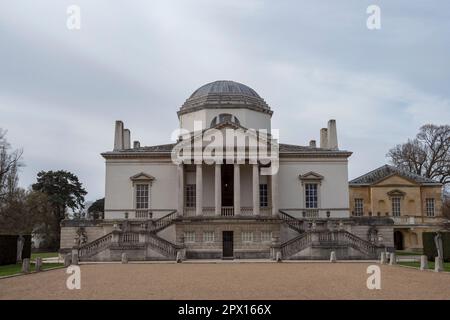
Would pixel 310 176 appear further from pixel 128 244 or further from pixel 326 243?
pixel 128 244

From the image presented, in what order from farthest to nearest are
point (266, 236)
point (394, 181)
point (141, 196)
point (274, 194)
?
point (394, 181) < point (141, 196) < point (274, 194) < point (266, 236)

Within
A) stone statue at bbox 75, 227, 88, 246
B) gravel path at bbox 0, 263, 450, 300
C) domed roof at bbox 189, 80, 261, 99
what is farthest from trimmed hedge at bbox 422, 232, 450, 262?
stone statue at bbox 75, 227, 88, 246

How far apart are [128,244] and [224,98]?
61.0 ft

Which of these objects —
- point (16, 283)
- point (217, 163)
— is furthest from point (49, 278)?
point (217, 163)

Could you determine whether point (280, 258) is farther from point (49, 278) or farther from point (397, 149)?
point (397, 149)

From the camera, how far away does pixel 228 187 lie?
4516 cm

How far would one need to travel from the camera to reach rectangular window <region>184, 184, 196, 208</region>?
43.8 metres

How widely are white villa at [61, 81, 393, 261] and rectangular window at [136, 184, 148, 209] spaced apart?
0.08 m

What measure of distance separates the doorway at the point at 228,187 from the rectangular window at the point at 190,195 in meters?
2.79

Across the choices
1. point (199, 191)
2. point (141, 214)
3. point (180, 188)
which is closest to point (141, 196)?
point (141, 214)

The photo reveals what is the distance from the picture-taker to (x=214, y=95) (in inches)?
1929

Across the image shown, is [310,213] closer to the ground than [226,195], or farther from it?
closer to the ground

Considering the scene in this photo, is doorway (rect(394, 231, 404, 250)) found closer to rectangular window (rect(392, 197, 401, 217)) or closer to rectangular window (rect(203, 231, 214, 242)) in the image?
rectangular window (rect(392, 197, 401, 217))
